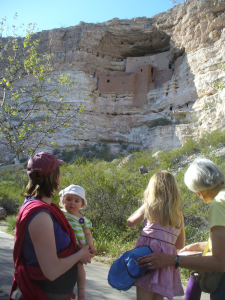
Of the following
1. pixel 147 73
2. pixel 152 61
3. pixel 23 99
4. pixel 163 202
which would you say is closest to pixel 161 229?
pixel 163 202

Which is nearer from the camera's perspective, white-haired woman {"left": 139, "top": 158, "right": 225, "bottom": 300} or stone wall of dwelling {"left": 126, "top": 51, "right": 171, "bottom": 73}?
white-haired woman {"left": 139, "top": 158, "right": 225, "bottom": 300}

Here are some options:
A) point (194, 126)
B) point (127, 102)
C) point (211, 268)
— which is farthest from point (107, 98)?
point (211, 268)

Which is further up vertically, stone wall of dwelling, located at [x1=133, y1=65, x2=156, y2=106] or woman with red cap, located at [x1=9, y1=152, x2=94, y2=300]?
stone wall of dwelling, located at [x1=133, y1=65, x2=156, y2=106]

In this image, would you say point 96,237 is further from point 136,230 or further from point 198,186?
point 198,186

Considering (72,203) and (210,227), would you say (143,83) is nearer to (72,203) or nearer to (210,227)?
(72,203)

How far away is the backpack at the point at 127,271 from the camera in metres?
1.33

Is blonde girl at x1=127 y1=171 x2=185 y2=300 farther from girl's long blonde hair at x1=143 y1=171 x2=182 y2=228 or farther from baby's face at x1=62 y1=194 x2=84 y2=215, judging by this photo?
baby's face at x1=62 y1=194 x2=84 y2=215

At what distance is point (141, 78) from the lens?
1911cm

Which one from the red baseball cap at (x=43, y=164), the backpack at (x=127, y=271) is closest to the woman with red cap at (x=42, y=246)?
the red baseball cap at (x=43, y=164)

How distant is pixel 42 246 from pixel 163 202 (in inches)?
30.2

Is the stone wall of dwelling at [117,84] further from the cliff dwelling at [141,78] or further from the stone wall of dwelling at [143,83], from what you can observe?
the stone wall of dwelling at [143,83]

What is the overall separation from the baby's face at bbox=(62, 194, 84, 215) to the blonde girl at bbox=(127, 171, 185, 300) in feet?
1.66

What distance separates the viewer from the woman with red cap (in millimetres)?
1050

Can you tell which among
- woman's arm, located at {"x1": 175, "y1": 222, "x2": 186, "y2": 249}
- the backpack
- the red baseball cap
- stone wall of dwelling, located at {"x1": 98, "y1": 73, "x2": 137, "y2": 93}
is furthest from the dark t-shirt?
stone wall of dwelling, located at {"x1": 98, "y1": 73, "x2": 137, "y2": 93}
